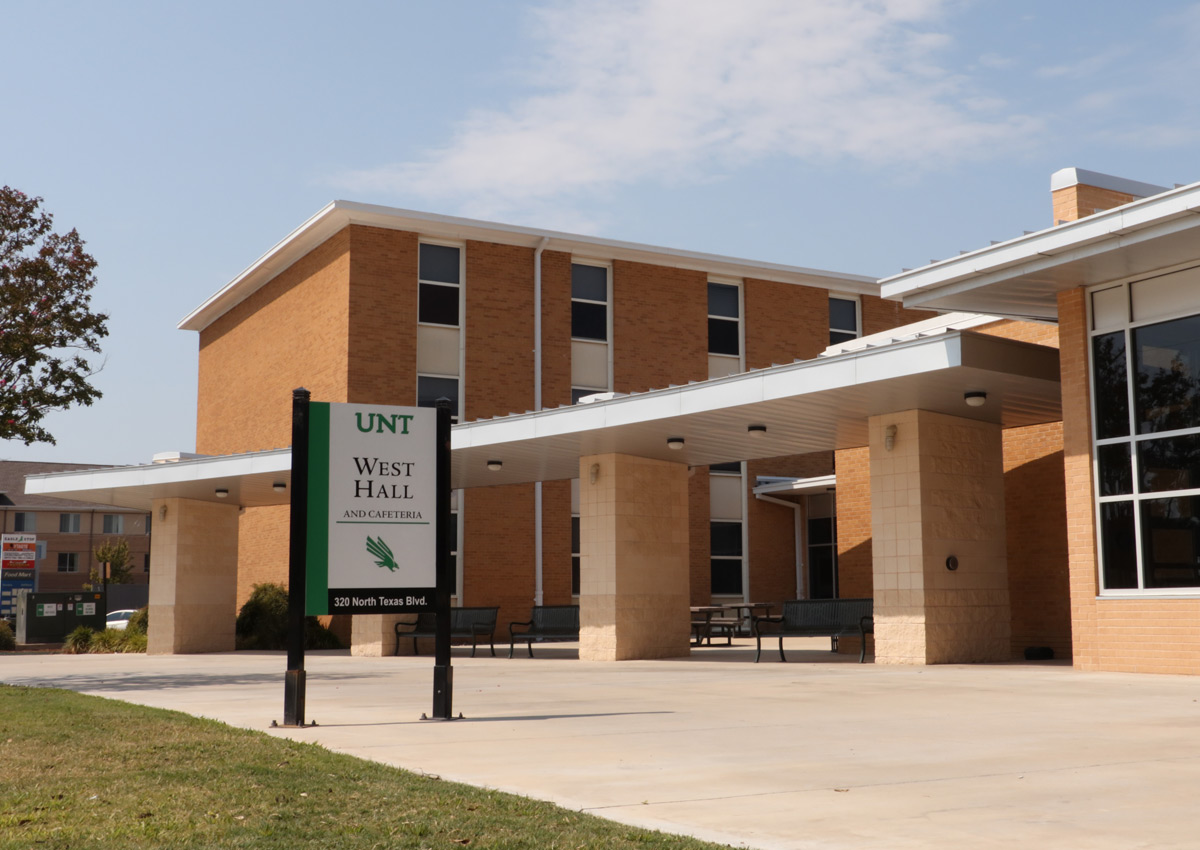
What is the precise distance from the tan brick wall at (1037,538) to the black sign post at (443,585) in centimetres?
1278

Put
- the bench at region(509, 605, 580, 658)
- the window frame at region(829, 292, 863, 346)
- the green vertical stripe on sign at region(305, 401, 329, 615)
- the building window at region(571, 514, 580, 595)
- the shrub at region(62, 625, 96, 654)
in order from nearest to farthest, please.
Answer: the green vertical stripe on sign at region(305, 401, 329, 615) → the bench at region(509, 605, 580, 658) → the shrub at region(62, 625, 96, 654) → the building window at region(571, 514, 580, 595) → the window frame at region(829, 292, 863, 346)

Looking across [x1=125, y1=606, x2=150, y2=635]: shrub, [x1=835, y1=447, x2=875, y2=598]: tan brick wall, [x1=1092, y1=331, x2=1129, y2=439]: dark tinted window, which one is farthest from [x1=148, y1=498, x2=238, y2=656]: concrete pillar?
[x1=1092, y1=331, x2=1129, y2=439]: dark tinted window

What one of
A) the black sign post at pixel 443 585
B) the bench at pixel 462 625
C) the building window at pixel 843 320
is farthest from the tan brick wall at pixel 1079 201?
the building window at pixel 843 320

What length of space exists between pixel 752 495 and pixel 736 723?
26332 mm

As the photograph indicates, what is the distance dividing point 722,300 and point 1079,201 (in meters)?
17.7

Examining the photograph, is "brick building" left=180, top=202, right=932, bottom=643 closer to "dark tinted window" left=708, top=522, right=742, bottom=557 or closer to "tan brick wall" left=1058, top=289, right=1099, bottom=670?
"dark tinted window" left=708, top=522, right=742, bottom=557

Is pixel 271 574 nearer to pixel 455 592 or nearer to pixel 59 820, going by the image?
pixel 455 592

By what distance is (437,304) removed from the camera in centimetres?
3194

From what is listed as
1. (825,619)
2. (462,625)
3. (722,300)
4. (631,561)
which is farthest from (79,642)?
(722,300)

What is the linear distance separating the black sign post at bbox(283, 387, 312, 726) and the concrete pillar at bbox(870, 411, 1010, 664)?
10.2 m

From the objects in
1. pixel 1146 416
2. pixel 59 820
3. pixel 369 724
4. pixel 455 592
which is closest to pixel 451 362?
pixel 455 592

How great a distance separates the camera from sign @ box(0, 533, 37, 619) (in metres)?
37.1

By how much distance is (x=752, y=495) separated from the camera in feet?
118

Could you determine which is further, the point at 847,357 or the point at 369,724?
the point at 847,357
